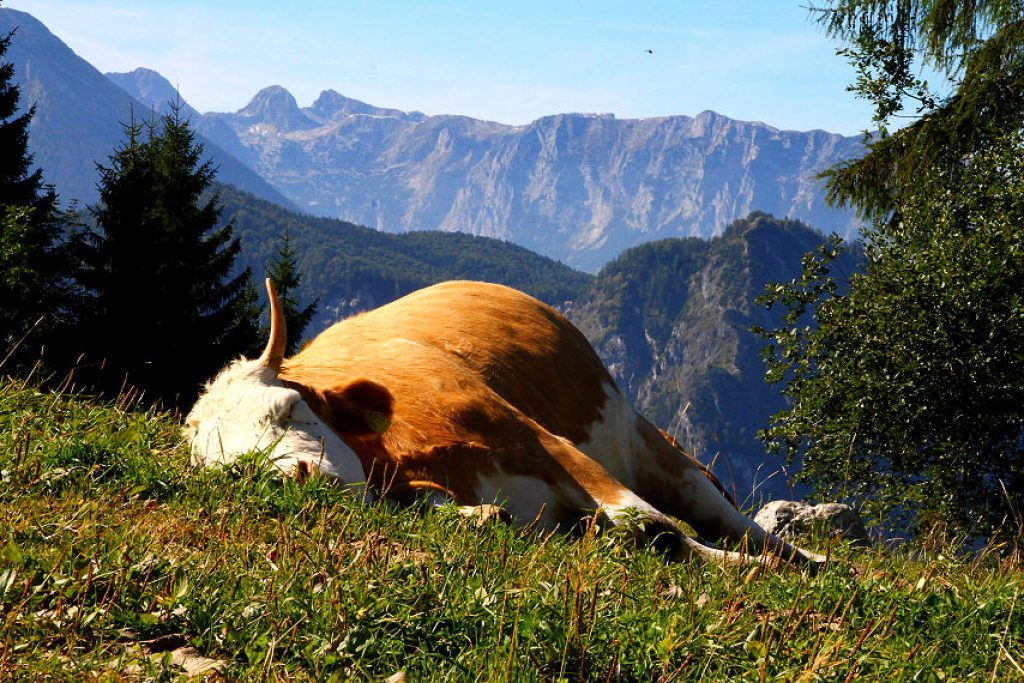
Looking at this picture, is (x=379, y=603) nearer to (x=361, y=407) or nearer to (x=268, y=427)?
(x=268, y=427)

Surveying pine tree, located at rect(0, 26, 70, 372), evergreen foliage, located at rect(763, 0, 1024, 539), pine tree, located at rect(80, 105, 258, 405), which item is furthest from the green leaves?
pine tree, located at rect(80, 105, 258, 405)

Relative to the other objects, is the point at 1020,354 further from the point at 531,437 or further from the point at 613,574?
the point at 613,574

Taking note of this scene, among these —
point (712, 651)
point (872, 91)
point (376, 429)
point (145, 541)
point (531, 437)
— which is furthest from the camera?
point (872, 91)

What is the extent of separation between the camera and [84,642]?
109 inches

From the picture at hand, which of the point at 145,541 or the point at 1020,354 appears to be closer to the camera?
the point at 145,541

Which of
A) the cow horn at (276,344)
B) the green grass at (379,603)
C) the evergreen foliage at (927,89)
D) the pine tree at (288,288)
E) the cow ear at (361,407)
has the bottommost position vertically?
the pine tree at (288,288)

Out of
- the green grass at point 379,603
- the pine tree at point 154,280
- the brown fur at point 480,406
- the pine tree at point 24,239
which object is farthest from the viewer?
the pine tree at point 154,280

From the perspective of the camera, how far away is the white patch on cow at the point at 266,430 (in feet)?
16.3

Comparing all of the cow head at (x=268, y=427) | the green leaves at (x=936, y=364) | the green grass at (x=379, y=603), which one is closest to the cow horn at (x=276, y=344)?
the cow head at (x=268, y=427)

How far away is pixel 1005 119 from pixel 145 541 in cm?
1387

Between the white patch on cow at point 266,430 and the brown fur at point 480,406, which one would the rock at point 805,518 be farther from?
the white patch on cow at point 266,430

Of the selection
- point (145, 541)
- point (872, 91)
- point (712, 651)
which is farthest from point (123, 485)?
point (872, 91)

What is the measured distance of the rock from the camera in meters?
9.51

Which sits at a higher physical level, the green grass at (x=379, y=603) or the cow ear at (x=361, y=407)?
the cow ear at (x=361, y=407)
